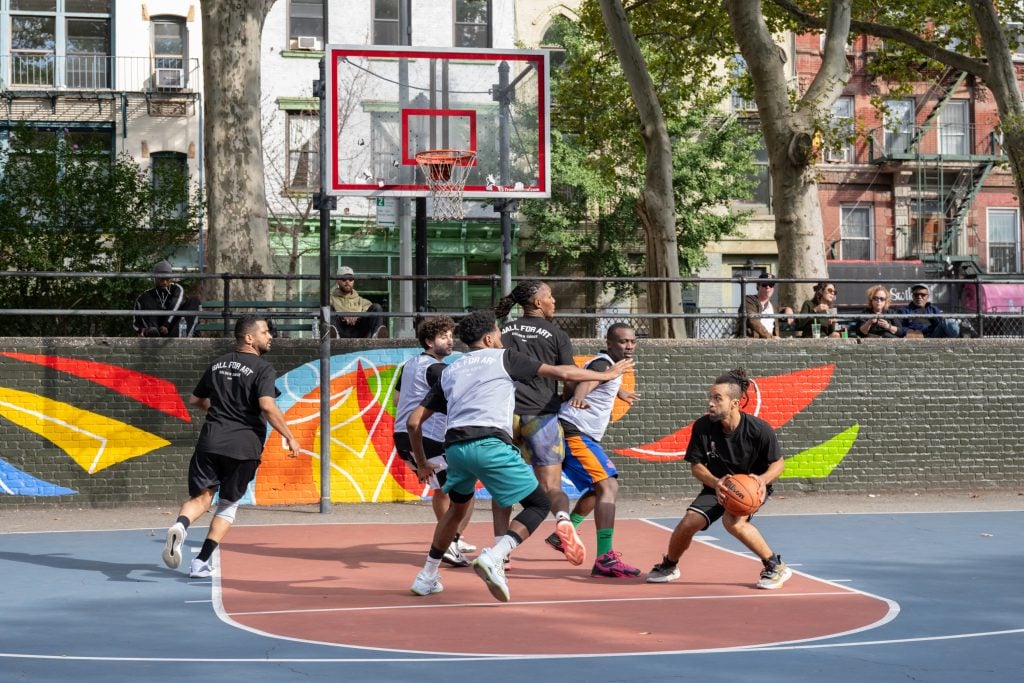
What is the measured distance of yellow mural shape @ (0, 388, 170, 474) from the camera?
47.6ft

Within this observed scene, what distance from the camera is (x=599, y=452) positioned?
33.8 ft

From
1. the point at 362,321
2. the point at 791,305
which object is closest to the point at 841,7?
the point at 791,305

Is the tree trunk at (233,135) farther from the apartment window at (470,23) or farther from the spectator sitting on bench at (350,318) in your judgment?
the apartment window at (470,23)

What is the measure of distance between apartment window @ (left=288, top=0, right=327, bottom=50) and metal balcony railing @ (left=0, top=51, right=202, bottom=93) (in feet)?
9.31

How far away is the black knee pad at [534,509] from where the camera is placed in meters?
8.83

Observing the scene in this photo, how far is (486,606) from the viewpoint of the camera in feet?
29.0

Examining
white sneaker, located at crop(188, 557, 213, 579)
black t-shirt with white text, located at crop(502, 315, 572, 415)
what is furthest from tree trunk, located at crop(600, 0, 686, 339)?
white sneaker, located at crop(188, 557, 213, 579)

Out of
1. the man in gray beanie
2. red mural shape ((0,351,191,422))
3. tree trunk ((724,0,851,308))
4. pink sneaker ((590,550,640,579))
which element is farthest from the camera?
tree trunk ((724,0,851,308))

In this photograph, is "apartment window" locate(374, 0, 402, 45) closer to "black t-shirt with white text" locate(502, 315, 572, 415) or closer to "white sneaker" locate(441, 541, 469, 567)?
"white sneaker" locate(441, 541, 469, 567)

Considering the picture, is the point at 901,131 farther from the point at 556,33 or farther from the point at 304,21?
the point at 304,21

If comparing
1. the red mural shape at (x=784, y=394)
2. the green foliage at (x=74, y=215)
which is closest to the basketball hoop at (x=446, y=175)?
the red mural shape at (x=784, y=394)

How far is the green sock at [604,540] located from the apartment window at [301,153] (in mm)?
26338

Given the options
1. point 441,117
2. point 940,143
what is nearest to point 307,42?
point 940,143

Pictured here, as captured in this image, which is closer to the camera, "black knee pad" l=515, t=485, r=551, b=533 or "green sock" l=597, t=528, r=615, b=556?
"black knee pad" l=515, t=485, r=551, b=533
